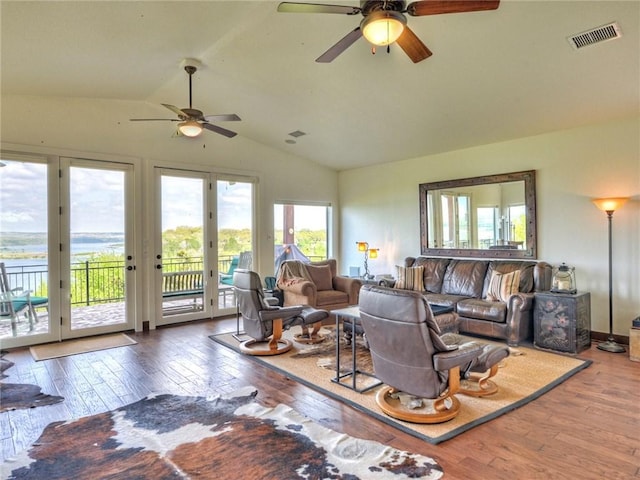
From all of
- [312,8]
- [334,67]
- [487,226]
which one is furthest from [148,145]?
[487,226]

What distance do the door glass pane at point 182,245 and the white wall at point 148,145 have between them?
1.10 ft

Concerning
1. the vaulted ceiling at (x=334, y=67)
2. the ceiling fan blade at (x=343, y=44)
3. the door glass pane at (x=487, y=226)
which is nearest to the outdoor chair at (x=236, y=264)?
the vaulted ceiling at (x=334, y=67)

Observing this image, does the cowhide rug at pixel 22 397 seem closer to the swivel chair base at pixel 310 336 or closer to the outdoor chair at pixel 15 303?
the outdoor chair at pixel 15 303

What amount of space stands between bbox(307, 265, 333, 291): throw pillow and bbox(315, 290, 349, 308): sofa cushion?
153 mm

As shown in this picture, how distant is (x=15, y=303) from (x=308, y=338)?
3664 mm

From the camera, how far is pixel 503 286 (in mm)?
4961

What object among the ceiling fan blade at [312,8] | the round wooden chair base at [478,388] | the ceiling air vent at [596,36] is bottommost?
the round wooden chair base at [478,388]

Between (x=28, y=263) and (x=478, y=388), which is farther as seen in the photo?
(x=28, y=263)

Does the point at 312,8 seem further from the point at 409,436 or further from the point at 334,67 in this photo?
the point at 409,436

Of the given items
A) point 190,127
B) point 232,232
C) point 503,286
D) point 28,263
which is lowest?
point 503,286

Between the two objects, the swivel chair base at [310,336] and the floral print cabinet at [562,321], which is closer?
the floral print cabinet at [562,321]

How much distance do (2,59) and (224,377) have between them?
368 cm

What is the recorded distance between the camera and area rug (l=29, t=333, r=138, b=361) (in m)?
4.49

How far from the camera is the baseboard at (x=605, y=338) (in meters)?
4.57
